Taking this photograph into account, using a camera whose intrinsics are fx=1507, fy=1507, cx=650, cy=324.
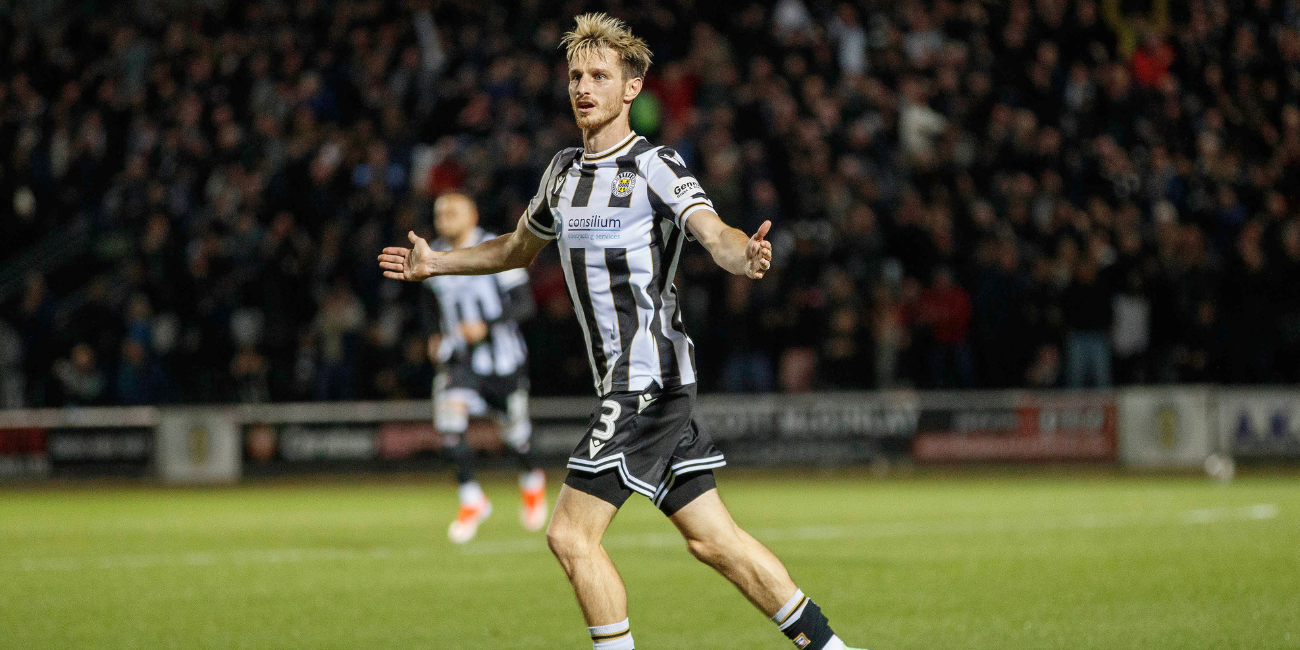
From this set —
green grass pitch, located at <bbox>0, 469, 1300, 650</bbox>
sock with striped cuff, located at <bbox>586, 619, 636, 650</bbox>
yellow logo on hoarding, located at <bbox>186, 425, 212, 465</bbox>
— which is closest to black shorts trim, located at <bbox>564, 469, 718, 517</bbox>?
sock with striped cuff, located at <bbox>586, 619, 636, 650</bbox>

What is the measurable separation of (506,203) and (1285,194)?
30.8ft

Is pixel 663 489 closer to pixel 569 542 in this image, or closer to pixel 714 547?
pixel 714 547

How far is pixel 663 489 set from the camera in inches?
203

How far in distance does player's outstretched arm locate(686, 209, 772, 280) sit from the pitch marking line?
5673 mm

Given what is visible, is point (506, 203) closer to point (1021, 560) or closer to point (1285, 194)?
point (1285, 194)

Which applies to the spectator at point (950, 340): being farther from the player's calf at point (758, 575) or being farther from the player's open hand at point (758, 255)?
the player's open hand at point (758, 255)

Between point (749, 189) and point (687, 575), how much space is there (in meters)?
10.8

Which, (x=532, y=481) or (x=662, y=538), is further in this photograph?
(x=532, y=481)

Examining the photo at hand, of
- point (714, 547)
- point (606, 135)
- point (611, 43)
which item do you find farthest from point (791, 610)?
point (611, 43)

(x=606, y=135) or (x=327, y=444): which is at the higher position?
(x=606, y=135)

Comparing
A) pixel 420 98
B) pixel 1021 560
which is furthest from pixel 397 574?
pixel 420 98

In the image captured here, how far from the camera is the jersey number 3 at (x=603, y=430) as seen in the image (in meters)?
4.98

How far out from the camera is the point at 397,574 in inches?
353

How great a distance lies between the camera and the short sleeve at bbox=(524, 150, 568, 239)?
5.25 meters
